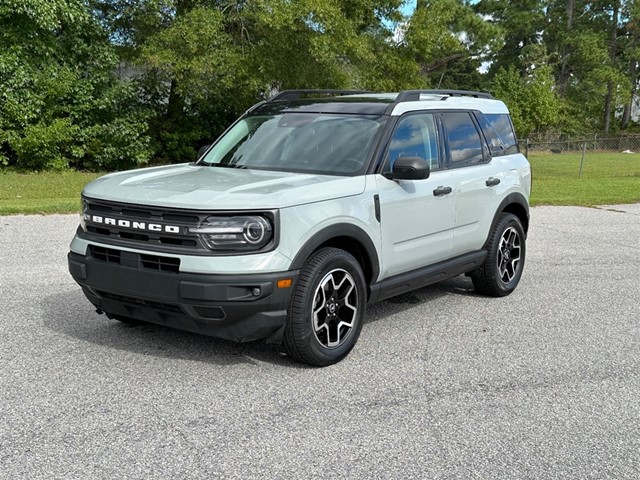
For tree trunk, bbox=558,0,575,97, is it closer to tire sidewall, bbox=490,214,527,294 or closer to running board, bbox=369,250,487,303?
tire sidewall, bbox=490,214,527,294

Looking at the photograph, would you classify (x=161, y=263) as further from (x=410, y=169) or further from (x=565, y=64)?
(x=565, y=64)

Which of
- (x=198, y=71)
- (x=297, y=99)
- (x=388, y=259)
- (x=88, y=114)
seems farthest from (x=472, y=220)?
(x=88, y=114)

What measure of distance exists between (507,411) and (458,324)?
1.88 meters

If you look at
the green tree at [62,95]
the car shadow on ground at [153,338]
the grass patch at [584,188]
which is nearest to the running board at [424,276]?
the car shadow on ground at [153,338]

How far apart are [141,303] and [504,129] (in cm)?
430

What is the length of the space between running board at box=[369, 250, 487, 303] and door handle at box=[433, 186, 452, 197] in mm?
Result: 603

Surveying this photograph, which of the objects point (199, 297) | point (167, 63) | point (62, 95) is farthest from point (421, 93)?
point (62, 95)

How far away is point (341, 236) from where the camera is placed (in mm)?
4941

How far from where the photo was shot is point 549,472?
3.55m

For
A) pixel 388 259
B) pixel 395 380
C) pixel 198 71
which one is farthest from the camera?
pixel 198 71

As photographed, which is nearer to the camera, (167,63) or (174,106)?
(167,63)

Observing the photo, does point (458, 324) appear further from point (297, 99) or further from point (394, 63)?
point (394, 63)

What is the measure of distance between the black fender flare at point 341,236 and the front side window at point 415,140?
70cm

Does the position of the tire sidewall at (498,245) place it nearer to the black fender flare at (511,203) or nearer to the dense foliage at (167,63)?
the black fender flare at (511,203)
